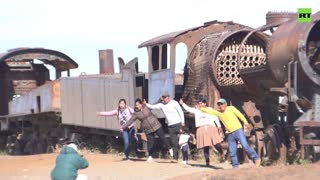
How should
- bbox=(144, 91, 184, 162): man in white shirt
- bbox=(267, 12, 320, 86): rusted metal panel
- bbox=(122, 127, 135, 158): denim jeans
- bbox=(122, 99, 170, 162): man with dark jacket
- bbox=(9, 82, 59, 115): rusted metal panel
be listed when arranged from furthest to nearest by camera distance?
bbox=(9, 82, 59, 115): rusted metal panel < bbox=(122, 127, 135, 158): denim jeans < bbox=(122, 99, 170, 162): man with dark jacket < bbox=(144, 91, 184, 162): man in white shirt < bbox=(267, 12, 320, 86): rusted metal panel

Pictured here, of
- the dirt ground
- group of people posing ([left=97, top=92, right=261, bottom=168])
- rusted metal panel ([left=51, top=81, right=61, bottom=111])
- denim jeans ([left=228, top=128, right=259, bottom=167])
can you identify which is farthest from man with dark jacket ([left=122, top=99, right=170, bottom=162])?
rusted metal panel ([left=51, top=81, right=61, bottom=111])

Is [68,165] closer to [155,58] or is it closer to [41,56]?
[155,58]

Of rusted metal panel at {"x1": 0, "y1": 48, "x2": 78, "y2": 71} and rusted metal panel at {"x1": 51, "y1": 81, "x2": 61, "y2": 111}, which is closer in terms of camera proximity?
rusted metal panel at {"x1": 51, "y1": 81, "x2": 61, "y2": 111}

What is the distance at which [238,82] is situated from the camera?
618 inches

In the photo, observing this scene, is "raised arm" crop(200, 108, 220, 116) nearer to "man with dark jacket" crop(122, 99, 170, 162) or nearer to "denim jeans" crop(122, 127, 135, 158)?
"man with dark jacket" crop(122, 99, 170, 162)

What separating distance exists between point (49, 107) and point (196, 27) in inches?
288

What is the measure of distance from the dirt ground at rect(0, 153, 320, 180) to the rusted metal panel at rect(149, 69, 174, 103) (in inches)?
74.0

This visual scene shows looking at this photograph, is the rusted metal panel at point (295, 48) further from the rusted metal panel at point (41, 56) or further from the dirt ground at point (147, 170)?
the rusted metal panel at point (41, 56)

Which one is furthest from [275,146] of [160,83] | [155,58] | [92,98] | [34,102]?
[34,102]

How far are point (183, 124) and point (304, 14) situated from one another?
3937 mm

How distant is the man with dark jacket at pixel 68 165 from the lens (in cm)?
840

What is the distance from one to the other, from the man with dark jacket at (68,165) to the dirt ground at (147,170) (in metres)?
2.59

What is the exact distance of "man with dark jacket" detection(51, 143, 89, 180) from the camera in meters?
8.40

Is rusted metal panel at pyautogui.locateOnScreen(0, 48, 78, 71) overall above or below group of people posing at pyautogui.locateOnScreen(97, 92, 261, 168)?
above
